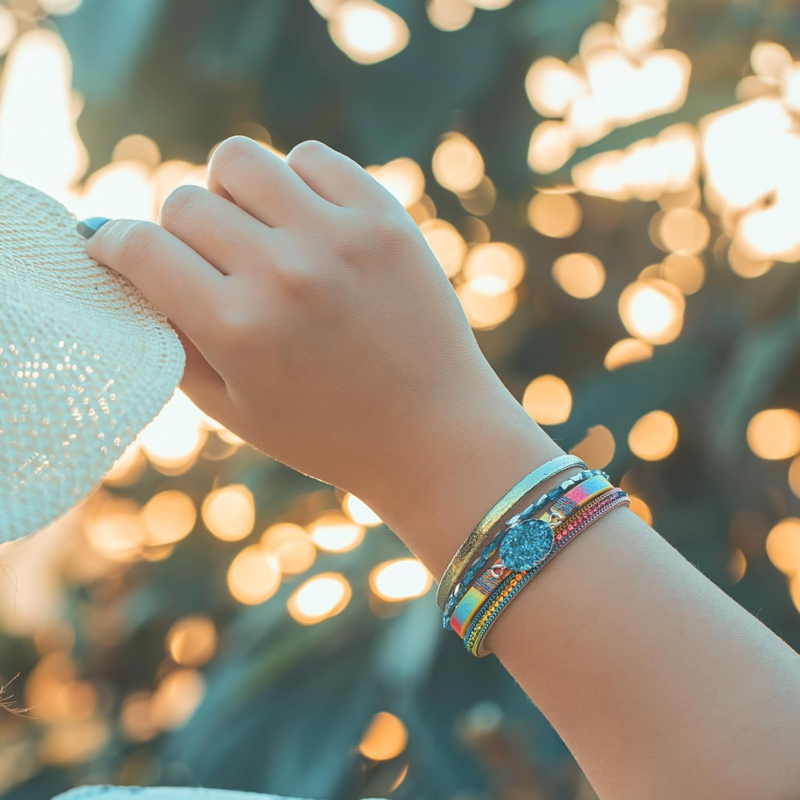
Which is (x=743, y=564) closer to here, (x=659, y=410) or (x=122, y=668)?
(x=659, y=410)

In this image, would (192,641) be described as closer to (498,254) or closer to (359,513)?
(359,513)

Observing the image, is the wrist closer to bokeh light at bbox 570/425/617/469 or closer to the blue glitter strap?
the blue glitter strap

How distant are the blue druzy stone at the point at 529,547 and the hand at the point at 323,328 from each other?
3 centimetres

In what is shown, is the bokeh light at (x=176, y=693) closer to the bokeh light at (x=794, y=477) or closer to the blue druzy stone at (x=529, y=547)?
the bokeh light at (x=794, y=477)

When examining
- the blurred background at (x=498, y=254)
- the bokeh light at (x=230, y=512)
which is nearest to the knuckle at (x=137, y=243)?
the blurred background at (x=498, y=254)

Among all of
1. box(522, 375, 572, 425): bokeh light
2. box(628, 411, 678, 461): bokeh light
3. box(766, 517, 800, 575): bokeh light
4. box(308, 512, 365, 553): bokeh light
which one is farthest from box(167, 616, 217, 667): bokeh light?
box(766, 517, 800, 575): bokeh light

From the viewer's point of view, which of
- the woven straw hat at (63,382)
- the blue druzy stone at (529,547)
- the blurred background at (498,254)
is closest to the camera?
the woven straw hat at (63,382)

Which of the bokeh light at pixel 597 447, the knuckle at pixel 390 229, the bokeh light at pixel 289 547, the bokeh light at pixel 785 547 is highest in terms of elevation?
the knuckle at pixel 390 229

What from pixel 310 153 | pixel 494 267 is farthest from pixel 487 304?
pixel 310 153

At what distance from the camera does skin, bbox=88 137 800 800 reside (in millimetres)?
392

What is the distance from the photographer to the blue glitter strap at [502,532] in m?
0.44

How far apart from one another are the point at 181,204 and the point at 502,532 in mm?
256

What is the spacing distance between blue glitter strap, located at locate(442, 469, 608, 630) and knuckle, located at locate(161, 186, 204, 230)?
9.7 inches

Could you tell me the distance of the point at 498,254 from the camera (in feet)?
4.85
